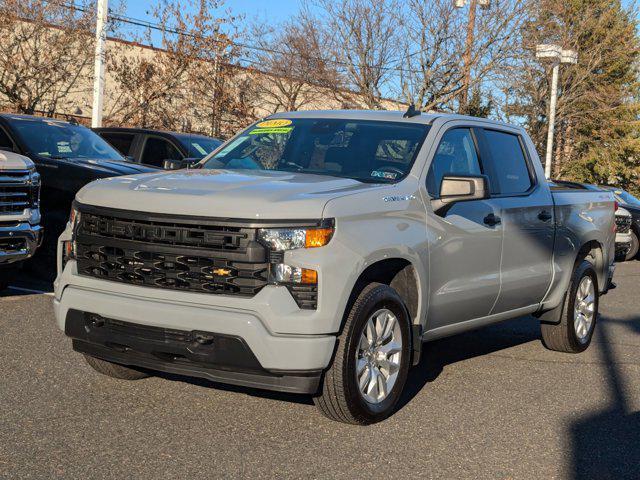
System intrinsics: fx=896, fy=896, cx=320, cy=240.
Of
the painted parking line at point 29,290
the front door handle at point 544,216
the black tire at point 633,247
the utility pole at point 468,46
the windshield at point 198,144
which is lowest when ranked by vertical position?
the black tire at point 633,247

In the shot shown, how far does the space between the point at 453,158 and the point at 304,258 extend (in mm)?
2063

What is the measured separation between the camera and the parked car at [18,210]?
8383mm

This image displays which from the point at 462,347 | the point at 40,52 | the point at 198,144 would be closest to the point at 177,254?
the point at 462,347

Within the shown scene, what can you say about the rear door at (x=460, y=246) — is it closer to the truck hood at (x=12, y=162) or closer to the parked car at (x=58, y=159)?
the truck hood at (x=12, y=162)

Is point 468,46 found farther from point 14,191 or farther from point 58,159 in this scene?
point 14,191

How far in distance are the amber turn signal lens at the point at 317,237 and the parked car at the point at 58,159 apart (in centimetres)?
581

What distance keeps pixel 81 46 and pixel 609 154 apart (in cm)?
3024

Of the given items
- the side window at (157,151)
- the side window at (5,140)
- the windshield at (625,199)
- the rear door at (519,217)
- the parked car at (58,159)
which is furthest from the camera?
the windshield at (625,199)

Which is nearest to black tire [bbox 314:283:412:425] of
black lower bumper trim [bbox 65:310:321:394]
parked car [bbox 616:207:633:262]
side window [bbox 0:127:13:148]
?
black lower bumper trim [bbox 65:310:321:394]

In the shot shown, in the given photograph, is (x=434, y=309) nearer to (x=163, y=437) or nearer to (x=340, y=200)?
(x=340, y=200)

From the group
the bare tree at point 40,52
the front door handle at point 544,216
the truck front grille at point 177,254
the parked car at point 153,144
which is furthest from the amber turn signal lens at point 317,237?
the bare tree at point 40,52

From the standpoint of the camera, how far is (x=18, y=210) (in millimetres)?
8609

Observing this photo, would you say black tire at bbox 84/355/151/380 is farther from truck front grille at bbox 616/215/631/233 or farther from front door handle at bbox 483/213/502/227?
truck front grille at bbox 616/215/631/233

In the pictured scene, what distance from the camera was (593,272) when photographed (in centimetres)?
826
